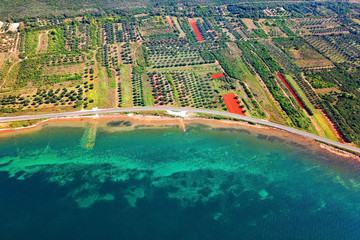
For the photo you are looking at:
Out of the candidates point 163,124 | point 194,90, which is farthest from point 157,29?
point 163,124

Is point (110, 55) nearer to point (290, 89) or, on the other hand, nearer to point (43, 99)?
point (43, 99)

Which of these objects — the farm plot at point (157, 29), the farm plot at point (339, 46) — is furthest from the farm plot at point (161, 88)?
the farm plot at point (339, 46)

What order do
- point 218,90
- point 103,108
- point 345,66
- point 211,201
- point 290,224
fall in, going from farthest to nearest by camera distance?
point 345,66 → point 218,90 → point 103,108 → point 211,201 → point 290,224

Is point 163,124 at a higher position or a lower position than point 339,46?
lower

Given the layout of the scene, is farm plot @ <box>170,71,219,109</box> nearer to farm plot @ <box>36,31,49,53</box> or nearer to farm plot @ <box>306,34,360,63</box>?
farm plot @ <box>36,31,49,53</box>

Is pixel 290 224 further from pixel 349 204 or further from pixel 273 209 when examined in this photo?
pixel 349 204

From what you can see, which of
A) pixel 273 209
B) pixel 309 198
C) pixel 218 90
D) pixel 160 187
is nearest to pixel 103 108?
pixel 160 187

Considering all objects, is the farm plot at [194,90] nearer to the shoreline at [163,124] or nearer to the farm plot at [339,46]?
the shoreline at [163,124]
